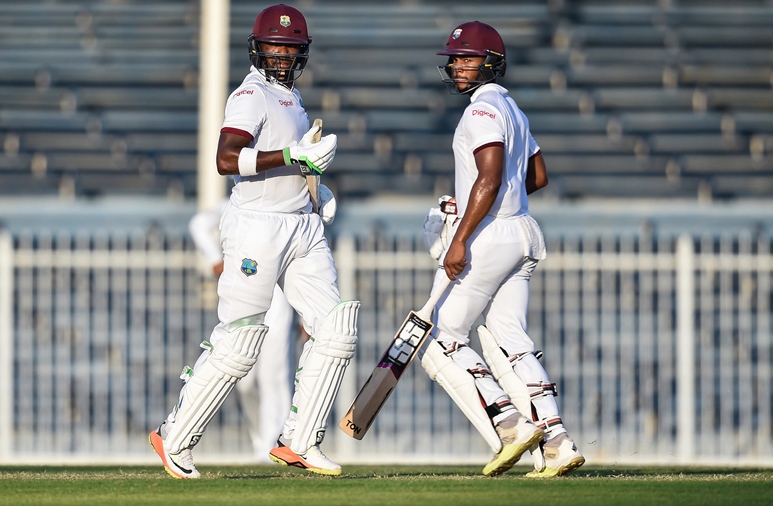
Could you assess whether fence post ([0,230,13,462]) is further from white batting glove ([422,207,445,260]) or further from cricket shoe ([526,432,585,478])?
cricket shoe ([526,432,585,478])

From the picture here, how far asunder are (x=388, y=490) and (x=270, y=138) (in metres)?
1.56

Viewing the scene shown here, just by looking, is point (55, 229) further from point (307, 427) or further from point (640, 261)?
point (307, 427)

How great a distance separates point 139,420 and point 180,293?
1.02 m

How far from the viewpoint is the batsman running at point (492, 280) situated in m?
6.00

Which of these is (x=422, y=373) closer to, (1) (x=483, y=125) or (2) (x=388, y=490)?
(1) (x=483, y=125)

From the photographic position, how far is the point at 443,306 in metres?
6.18

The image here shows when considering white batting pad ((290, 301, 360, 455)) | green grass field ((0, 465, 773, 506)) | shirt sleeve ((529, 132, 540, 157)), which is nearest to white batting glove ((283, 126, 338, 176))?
white batting pad ((290, 301, 360, 455))

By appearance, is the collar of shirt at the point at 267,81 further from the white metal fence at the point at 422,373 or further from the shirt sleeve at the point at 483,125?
the white metal fence at the point at 422,373

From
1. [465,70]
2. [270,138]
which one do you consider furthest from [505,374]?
[270,138]

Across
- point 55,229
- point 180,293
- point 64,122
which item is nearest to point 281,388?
point 180,293

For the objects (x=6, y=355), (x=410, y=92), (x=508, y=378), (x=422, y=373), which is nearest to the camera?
(x=508, y=378)

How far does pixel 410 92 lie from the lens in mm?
14656

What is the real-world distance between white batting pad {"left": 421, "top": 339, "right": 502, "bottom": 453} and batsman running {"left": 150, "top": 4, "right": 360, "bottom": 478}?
15.5 inches

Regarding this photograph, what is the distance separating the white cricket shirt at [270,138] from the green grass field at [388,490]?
115 cm
